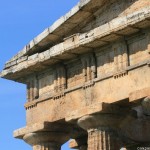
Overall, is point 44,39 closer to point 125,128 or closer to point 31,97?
point 31,97

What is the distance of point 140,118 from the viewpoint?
941 inches

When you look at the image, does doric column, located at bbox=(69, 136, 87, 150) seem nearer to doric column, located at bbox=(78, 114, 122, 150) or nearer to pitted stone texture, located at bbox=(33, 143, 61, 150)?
pitted stone texture, located at bbox=(33, 143, 61, 150)

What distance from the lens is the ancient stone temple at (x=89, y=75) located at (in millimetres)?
19469

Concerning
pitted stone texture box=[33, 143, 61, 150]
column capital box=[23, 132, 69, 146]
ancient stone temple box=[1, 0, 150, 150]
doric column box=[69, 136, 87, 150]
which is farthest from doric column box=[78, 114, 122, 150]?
doric column box=[69, 136, 87, 150]

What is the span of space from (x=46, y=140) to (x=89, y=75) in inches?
123

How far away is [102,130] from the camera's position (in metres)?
20.2

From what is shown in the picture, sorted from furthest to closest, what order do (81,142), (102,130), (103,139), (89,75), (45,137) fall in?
(81,142) → (45,137) → (89,75) → (102,130) → (103,139)

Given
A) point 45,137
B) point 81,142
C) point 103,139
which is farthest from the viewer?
point 81,142

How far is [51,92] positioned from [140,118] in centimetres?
389

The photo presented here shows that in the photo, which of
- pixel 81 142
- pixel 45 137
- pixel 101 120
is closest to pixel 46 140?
pixel 45 137

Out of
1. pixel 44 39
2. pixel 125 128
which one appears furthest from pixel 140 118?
pixel 44 39

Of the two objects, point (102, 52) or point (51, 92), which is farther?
point (51, 92)

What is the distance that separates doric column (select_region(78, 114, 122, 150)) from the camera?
65.7 ft

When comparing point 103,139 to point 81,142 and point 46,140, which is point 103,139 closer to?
point 46,140
